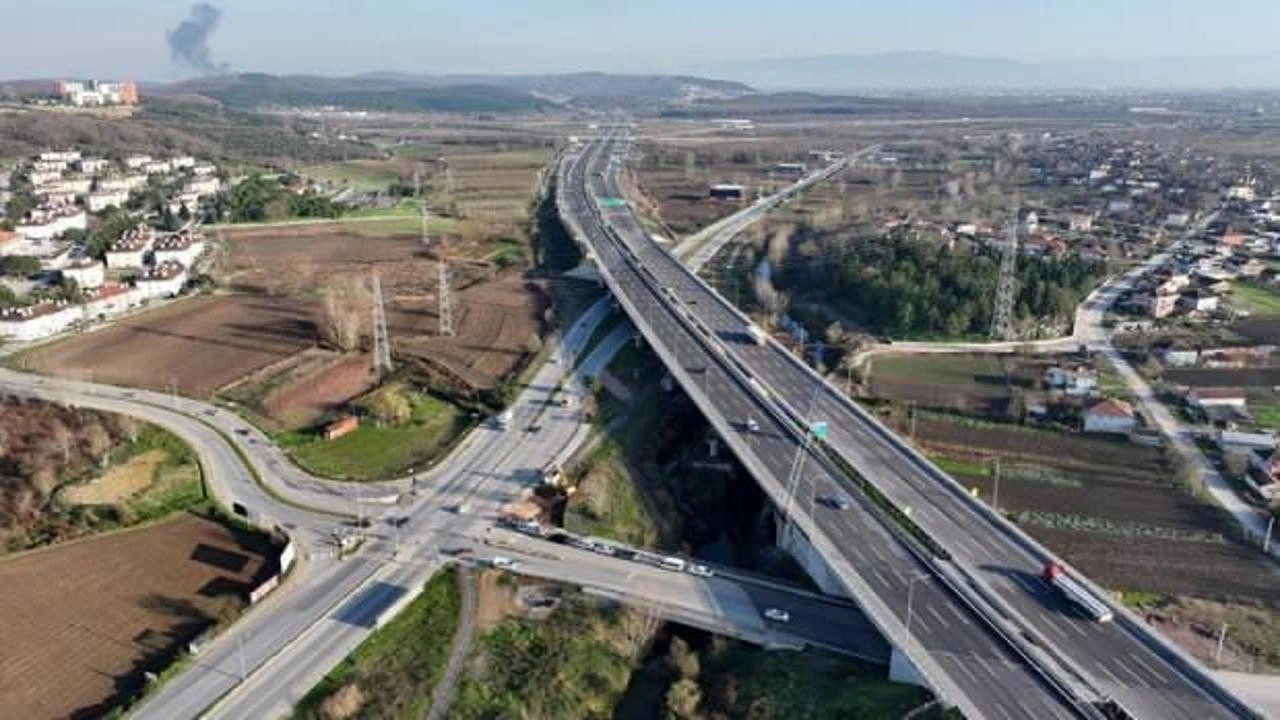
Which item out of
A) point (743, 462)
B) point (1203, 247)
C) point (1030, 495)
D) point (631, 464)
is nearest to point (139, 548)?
point (631, 464)

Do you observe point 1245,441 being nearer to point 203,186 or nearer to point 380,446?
point 380,446

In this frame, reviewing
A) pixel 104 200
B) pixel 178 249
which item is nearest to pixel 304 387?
pixel 178 249

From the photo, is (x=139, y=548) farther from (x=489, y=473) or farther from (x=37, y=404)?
(x=37, y=404)

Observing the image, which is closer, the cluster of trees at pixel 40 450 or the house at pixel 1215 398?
the cluster of trees at pixel 40 450

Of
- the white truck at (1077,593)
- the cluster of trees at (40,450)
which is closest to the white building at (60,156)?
the cluster of trees at (40,450)

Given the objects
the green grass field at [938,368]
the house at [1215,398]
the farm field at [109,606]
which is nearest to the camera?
the farm field at [109,606]

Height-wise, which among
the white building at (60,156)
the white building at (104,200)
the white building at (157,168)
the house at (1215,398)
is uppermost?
the white building at (60,156)

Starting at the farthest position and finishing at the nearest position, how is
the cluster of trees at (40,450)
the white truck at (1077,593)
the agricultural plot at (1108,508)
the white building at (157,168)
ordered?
the white building at (157,168) → the cluster of trees at (40,450) → the agricultural plot at (1108,508) → the white truck at (1077,593)

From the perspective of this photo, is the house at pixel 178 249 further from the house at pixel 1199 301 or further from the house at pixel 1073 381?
the house at pixel 1199 301
